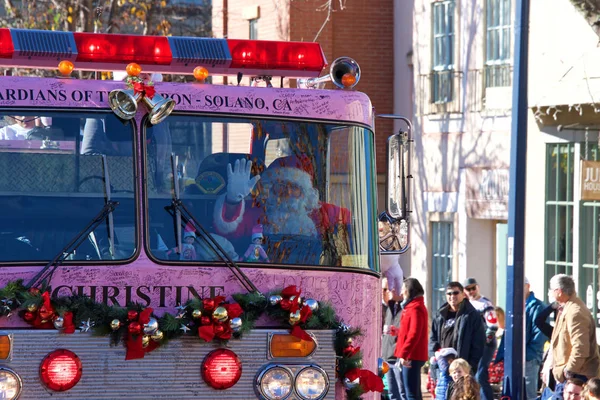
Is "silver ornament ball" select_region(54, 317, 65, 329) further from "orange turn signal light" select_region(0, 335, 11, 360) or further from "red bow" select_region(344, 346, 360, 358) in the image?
"red bow" select_region(344, 346, 360, 358)

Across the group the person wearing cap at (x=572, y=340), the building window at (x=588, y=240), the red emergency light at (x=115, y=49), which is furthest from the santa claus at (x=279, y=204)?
the building window at (x=588, y=240)

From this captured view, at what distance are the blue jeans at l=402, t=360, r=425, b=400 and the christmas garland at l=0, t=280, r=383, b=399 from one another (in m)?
6.80

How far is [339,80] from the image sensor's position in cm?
745

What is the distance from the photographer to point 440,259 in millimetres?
21641

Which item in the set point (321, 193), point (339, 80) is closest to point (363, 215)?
point (321, 193)

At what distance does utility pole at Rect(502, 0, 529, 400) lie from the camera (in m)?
12.8

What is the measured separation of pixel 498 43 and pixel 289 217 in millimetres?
13116

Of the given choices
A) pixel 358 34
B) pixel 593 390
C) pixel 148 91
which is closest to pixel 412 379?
pixel 593 390

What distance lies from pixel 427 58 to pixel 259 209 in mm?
14970

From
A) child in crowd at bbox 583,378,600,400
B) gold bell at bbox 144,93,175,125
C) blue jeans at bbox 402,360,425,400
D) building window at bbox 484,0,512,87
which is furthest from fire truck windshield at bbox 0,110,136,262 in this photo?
building window at bbox 484,0,512,87

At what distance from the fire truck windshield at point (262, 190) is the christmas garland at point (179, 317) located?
294 mm

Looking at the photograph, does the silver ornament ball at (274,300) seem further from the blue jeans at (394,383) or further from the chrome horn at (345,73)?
the blue jeans at (394,383)

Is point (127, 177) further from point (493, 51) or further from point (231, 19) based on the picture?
point (231, 19)

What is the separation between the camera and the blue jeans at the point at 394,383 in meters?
14.2
